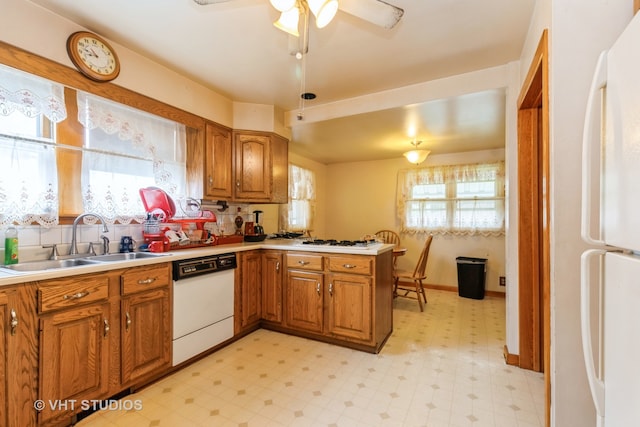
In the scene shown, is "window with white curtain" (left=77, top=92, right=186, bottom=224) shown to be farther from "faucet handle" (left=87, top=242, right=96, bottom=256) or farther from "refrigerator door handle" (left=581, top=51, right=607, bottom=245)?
"refrigerator door handle" (left=581, top=51, right=607, bottom=245)

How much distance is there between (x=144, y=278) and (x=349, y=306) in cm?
158

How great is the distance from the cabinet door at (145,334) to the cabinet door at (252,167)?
139cm

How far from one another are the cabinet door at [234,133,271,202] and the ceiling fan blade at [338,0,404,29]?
1.92 metres

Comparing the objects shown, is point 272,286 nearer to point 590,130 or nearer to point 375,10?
point 375,10

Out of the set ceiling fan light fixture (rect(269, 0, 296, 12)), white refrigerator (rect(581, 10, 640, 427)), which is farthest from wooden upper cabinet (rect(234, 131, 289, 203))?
white refrigerator (rect(581, 10, 640, 427))

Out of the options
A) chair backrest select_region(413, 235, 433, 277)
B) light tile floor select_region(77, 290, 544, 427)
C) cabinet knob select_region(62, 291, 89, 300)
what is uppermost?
cabinet knob select_region(62, 291, 89, 300)

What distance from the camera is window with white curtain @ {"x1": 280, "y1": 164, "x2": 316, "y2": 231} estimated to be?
443 cm

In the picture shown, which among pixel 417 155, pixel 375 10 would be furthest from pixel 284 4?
pixel 417 155

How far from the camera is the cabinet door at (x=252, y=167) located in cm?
307

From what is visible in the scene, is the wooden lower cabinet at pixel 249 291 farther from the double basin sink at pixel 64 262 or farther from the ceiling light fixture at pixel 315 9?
the ceiling light fixture at pixel 315 9

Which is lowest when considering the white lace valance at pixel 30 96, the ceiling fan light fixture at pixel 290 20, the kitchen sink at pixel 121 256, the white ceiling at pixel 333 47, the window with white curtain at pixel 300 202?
the kitchen sink at pixel 121 256

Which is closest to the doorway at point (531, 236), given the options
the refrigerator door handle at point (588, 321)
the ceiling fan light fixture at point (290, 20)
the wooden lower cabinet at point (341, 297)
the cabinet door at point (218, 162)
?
the wooden lower cabinet at point (341, 297)

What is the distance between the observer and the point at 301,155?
483 cm

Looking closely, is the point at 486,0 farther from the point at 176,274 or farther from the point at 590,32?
the point at 176,274
